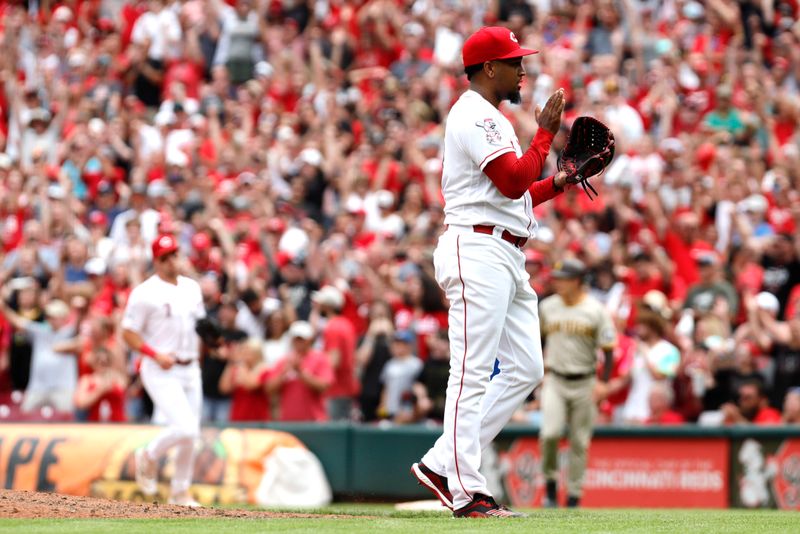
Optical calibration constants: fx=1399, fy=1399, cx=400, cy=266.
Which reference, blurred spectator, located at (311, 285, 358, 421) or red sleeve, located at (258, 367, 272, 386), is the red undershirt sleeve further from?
red sleeve, located at (258, 367, 272, 386)

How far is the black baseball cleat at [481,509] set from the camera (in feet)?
22.5

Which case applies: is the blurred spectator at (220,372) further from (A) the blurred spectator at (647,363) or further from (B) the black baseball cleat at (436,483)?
(B) the black baseball cleat at (436,483)

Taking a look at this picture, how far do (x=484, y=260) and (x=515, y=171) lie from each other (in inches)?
18.6

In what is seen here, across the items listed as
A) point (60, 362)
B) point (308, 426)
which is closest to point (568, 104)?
point (308, 426)

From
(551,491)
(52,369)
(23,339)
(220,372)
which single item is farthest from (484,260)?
(23,339)

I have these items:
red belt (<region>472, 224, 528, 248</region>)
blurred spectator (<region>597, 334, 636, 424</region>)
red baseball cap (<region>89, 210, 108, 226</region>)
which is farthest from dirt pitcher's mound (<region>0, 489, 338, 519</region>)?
red baseball cap (<region>89, 210, 108, 226</region>)

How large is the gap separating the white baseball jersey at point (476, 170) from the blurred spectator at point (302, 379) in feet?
24.5

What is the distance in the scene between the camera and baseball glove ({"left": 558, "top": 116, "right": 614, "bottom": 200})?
721 centimetres

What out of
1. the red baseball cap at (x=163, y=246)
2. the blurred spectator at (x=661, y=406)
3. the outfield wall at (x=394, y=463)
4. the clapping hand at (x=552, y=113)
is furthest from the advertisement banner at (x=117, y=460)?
the clapping hand at (x=552, y=113)

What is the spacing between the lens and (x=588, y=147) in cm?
726

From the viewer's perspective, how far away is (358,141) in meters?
18.6

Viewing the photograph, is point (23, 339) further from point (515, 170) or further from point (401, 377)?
point (515, 170)

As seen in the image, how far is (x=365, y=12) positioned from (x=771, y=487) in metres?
9.94

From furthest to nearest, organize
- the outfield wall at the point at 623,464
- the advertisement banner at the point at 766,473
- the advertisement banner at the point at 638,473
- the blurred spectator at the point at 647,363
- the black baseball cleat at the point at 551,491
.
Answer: the blurred spectator at the point at 647,363 < the advertisement banner at the point at 638,473 < the outfield wall at the point at 623,464 < the advertisement banner at the point at 766,473 < the black baseball cleat at the point at 551,491
